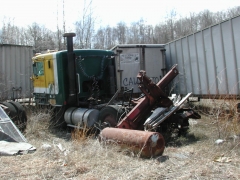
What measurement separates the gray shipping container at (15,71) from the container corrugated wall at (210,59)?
18.8 ft

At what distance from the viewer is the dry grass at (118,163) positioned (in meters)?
3.91

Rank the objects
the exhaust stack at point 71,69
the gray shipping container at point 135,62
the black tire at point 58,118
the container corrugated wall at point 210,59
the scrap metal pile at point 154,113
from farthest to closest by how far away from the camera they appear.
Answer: the gray shipping container at point 135,62
the black tire at point 58,118
the exhaust stack at point 71,69
the container corrugated wall at point 210,59
the scrap metal pile at point 154,113

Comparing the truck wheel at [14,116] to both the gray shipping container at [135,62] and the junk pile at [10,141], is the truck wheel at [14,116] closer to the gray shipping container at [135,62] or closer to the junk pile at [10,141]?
the junk pile at [10,141]

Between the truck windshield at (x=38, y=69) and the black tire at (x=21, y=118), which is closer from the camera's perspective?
the black tire at (x=21, y=118)

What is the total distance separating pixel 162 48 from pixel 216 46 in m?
2.84

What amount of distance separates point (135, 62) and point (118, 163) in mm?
6401

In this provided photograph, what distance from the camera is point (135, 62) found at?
1043 cm

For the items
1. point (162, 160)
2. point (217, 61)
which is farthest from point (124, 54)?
point (162, 160)

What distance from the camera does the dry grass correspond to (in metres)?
3.91

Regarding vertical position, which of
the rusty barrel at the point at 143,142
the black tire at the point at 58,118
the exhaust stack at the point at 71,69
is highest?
the exhaust stack at the point at 71,69

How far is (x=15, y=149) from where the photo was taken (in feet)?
17.1

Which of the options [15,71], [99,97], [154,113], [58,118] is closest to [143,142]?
[154,113]

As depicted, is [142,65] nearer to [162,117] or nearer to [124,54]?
[124,54]

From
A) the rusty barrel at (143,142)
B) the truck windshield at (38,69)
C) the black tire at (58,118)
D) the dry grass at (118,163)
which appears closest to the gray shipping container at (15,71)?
the truck windshield at (38,69)
